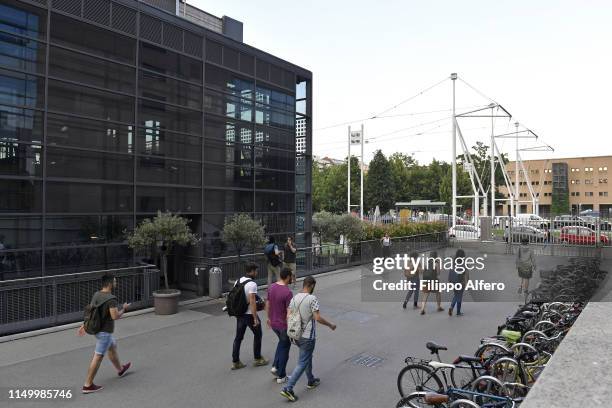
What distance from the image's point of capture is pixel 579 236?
20.0 m

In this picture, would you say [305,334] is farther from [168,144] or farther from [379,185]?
[379,185]

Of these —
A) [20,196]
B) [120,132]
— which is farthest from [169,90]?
[20,196]

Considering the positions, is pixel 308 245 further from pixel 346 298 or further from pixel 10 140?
pixel 10 140

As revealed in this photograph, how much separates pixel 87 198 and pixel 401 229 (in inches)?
637

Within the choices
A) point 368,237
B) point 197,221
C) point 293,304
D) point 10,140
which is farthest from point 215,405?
point 368,237

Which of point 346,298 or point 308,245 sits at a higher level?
point 308,245

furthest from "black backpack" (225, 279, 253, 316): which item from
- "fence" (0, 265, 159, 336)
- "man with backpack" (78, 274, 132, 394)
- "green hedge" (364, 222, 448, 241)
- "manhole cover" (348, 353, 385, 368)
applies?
"green hedge" (364, 222, 448, 241)

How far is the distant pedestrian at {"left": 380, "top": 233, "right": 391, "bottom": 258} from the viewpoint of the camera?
20.3 metres

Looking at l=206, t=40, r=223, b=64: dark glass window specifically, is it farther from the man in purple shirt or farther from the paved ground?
the man in purple shirt

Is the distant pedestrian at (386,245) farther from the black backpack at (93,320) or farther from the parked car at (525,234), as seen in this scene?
the black backpack at (93,320)

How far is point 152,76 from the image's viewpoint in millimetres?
12883

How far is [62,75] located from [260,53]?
7.27m

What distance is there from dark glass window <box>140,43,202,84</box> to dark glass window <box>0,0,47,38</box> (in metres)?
2.64

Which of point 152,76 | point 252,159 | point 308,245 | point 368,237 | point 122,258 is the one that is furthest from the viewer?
point 368,237
